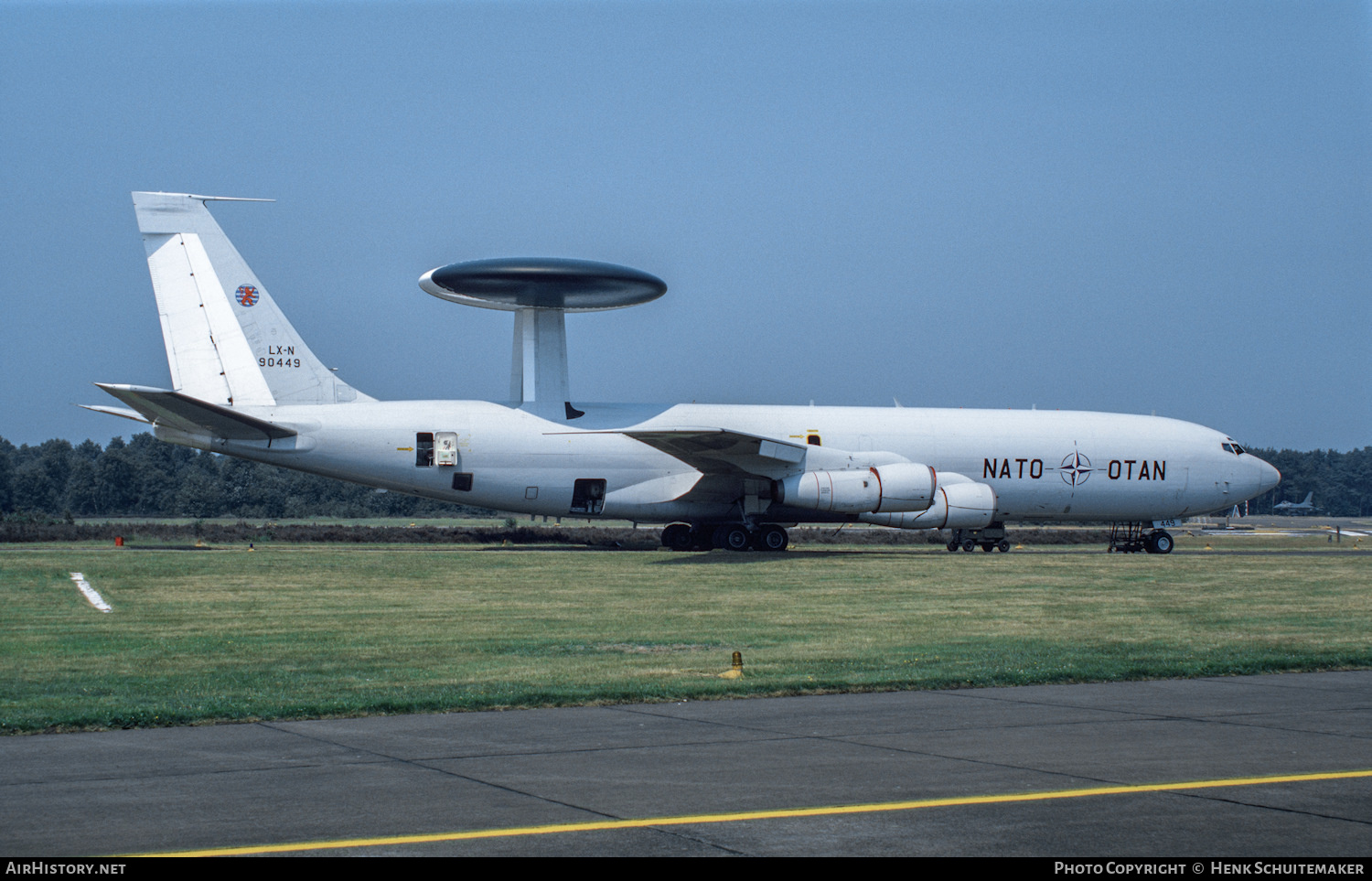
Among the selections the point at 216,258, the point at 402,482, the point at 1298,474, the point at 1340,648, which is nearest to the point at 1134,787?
the point at 1340,648

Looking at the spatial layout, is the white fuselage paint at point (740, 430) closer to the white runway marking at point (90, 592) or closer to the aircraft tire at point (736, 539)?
the aircraft tire at point (736, 539)

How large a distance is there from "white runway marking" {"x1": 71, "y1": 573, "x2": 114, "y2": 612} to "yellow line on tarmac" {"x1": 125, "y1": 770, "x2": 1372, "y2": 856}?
13.7 m

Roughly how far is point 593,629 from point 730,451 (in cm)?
1583

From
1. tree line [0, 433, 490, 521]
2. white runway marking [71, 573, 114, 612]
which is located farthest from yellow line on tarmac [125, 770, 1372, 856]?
tree line [0, 433, 490, 521]

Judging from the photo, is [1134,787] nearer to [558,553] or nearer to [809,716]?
[809,716]

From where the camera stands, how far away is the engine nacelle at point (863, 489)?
30.9m

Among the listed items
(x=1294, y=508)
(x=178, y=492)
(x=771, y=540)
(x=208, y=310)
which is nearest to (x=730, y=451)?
(x=771, y=540)

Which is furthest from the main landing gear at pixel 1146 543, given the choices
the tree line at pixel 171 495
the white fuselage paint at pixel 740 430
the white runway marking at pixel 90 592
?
the tree line at pixel 171 495

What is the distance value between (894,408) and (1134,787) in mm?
28666

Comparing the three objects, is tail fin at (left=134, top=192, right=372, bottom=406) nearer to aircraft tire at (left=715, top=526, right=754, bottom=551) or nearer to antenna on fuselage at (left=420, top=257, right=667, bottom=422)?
antenna on fuselage at (left=420, top=257, right=667, bottom=422)

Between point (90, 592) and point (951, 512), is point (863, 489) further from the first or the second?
point (90, 592)

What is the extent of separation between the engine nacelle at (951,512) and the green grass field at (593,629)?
3.80 metres

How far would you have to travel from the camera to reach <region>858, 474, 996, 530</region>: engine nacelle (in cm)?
3256
